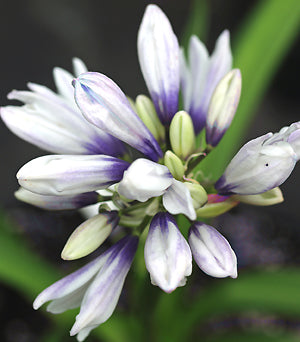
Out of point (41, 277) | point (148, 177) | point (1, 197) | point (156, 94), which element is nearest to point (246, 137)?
point (1, 197)

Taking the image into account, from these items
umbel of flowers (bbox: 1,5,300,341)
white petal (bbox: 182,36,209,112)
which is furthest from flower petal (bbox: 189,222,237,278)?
white petal (bbox: 182,36,209,112)

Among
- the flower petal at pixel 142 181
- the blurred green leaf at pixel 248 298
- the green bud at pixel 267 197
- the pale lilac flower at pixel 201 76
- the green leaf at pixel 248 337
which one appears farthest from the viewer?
the green leaf at pixel 248 337

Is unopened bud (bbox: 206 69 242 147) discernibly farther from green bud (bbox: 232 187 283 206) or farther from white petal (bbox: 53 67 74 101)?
white petal (bbox: 53 67 74 101)

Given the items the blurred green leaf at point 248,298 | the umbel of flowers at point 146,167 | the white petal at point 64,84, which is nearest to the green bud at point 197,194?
the umbel of flowers at point 146,167

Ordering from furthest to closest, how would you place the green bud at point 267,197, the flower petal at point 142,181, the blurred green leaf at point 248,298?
the blurred green leaf at point 248,298 < the green bud at point 267,197 < the flower petal at point 142,181

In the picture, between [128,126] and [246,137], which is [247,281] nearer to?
[128,126]

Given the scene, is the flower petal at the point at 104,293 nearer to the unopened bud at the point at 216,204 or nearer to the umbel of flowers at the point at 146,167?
the umbel of flowers at the point at 146,167
